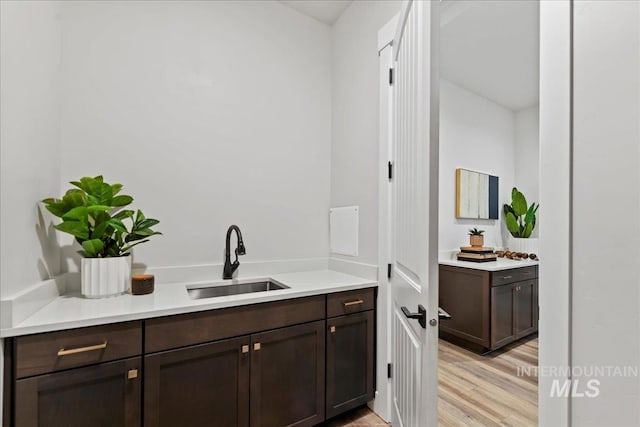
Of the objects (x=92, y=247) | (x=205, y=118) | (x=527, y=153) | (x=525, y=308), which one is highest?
(x=527, y=153)

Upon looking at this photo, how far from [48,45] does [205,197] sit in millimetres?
1057

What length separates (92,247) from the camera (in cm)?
146

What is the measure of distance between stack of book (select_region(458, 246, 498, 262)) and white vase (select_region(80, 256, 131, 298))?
10.3ft

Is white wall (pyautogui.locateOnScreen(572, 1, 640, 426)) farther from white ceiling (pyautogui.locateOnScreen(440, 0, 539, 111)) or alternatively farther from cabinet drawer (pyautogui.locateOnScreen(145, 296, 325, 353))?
white ceiling (pyautogui.locateOnScreen(440, 0, 539, 111))

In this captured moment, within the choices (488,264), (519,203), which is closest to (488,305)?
(488,264)

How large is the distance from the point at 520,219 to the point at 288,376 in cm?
387

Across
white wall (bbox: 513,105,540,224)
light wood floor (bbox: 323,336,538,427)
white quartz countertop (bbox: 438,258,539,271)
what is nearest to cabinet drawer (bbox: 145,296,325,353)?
light wood floor (bbox: 323,336,538,427)

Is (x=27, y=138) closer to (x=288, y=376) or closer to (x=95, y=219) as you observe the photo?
(x=95, y=219)

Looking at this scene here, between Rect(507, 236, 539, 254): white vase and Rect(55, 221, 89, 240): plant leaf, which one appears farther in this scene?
Rect(507, 236, 539, 254): white vase

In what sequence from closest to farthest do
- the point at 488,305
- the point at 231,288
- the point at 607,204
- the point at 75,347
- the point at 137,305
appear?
the point at 607,204, the point at 75,347, the point at 137,305, the point at 231,288, the point at 488,305

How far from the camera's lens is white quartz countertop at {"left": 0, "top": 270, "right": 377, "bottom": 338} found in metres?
1.14

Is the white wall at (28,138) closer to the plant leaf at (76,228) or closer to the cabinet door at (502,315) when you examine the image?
the plant leaf at (76,228)

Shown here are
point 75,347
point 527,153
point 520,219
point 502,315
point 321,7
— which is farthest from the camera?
point 527,153

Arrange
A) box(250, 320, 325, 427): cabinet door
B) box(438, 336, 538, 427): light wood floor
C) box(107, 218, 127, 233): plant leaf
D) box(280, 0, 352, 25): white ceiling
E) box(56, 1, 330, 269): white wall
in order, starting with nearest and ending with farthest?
1. box(107, 218, 127, 233): plant leaf
2. box(250, 320, 325, 427): cabinet door
3. box(56, 1, 330, 269): white wall
4. box(438, 336, 538, 427): light wood floor
5. box(280, 0, 352, 25): white ceiling
